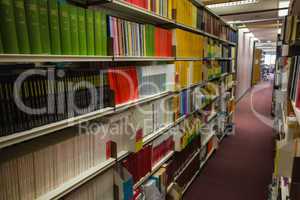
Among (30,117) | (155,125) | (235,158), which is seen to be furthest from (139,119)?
(235,158)

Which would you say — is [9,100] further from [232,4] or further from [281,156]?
[232,4]

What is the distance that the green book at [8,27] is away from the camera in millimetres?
832

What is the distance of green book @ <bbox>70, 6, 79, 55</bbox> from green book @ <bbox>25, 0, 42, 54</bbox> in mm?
189

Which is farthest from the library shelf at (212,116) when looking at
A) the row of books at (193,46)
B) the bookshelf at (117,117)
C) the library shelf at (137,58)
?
the library shelf at (137,58)

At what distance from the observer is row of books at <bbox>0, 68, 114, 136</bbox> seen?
35.5 inches

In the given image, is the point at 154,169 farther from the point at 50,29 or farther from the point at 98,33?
the point at 50,29

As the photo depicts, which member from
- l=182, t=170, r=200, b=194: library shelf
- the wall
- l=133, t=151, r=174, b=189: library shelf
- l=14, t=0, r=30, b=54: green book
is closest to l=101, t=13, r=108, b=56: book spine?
l=14, t=0, r=30, b=54: green book

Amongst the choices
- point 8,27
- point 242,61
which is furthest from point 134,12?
point 242,61

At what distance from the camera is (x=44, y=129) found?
3.35 feet

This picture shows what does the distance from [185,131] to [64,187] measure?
1.69 metres

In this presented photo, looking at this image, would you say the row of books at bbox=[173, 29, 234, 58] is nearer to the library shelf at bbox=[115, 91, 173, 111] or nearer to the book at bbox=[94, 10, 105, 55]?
the library shelf at bbox=[115, 91, 173, 111]

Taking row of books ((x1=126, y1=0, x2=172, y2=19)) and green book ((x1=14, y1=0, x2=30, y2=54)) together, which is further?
row of books ((x1=126, y1=0, x2=172, y2=19))

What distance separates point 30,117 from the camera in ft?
3.22

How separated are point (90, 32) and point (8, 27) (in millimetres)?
445
